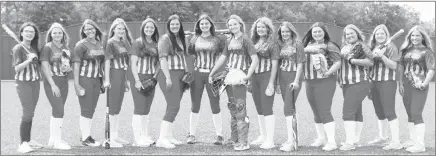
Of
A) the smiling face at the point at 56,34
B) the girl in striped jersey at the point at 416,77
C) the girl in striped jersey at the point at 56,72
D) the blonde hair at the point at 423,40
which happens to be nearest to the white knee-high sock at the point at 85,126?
the girl in striped jersey at the point at 56,72

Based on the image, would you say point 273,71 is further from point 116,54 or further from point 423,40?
point 116,54

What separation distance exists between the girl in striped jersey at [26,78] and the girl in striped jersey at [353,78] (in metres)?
4.15

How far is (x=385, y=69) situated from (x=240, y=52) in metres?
2.00

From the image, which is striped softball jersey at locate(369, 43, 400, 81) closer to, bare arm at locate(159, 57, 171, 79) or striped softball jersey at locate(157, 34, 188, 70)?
striped softball jersey at locate(157, 34, 188, 70)

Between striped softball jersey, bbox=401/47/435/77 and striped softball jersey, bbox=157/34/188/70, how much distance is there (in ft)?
10.2

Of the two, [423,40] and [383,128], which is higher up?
[423,40]

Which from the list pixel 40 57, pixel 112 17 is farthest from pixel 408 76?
pixel 112 17

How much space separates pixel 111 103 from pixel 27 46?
4.50 ft

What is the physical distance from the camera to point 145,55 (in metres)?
6.36

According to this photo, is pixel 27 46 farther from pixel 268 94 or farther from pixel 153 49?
pixel 268 94

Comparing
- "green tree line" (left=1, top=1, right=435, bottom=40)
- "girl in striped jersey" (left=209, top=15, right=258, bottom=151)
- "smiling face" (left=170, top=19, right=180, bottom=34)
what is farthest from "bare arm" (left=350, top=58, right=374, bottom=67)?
"green tree line" (left=1, top=1, right=435, bottom=40)

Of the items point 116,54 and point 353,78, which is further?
point 116,54

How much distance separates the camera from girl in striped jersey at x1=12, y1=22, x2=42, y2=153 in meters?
5.82

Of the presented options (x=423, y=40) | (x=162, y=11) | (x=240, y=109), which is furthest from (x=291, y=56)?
(x=162, y=11)
